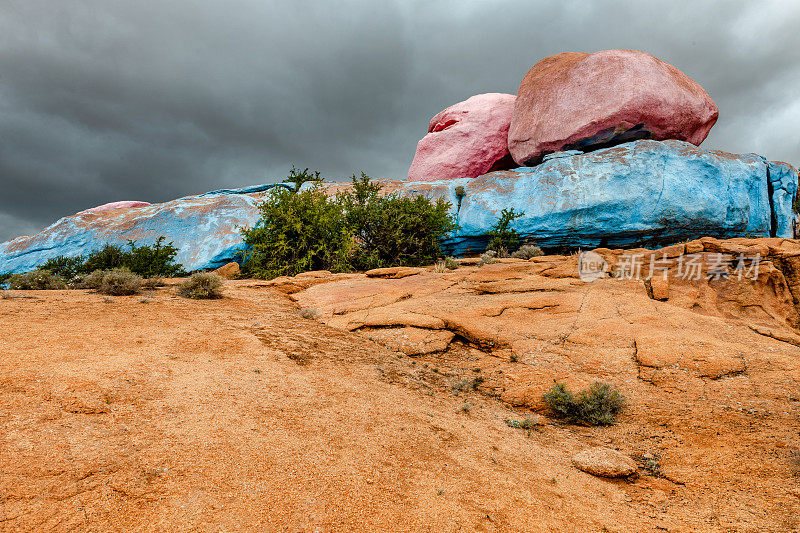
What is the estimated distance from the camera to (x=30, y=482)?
1948 mm

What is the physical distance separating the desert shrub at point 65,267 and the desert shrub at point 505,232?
1471 cm

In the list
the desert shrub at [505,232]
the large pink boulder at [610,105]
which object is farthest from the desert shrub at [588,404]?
the large pink boulder at [610,105]

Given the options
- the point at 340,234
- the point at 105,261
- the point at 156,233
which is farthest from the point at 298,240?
the point at 156,233

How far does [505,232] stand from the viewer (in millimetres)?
14445

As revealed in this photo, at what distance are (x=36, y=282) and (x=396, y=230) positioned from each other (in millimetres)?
9938

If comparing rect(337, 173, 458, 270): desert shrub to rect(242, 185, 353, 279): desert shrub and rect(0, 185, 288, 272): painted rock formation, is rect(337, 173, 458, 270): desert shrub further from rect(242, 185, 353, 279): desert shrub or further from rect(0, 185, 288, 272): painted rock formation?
rect(0, 185, 288, 272): painted rock formation

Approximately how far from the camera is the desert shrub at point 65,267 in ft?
39.8

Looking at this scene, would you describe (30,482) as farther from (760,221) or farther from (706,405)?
(760,221)

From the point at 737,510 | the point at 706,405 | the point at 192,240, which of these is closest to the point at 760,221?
the point at 706,405

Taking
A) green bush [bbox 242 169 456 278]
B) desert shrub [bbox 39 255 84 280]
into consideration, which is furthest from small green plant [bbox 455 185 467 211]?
desert shrub [bbox 39 255 84 280]

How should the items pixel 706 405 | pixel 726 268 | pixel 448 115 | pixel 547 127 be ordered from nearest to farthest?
pixel 706 405
pixel 726 268
pixel 547 127
pixel 448 115

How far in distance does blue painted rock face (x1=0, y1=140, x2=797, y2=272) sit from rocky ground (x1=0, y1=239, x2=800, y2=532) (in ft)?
22.9

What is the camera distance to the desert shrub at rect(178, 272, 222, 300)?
7.65 meters

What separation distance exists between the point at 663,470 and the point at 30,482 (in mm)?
4442
